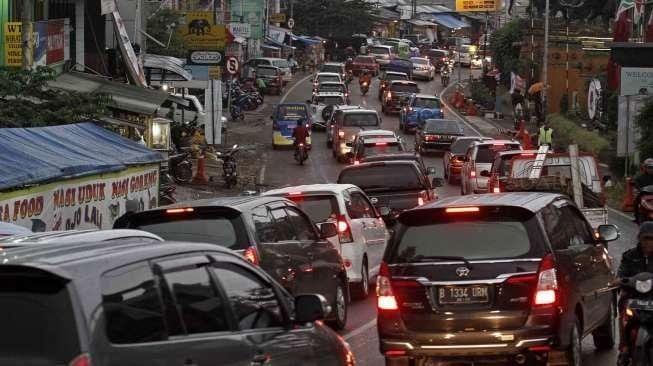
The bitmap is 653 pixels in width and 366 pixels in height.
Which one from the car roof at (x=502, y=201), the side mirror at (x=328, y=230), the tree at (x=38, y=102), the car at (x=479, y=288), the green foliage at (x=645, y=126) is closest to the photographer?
the car at (x=479, y=288)

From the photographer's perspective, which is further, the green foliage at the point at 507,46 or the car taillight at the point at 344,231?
the green foliage at the point at 507,46

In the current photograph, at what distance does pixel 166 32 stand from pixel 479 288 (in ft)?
183

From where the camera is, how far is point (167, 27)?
218 ft

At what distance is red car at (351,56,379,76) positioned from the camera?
316ft

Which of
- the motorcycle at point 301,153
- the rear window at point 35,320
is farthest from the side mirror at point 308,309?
the motorcycle at point 301,153

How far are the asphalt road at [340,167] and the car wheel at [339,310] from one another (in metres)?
0.11

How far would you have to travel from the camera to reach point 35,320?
20.0ft

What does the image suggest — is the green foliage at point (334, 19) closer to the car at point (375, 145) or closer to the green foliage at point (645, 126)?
the car at point (375, 145)

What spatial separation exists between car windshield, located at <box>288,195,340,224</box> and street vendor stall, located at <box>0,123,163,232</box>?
2.49 m

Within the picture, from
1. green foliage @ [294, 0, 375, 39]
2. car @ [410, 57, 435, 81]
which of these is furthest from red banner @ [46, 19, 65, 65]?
green foliage @ [294, 0, 375, 39]

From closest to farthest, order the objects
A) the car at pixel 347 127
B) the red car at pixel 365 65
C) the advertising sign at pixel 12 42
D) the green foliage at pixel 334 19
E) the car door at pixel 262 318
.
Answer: the car door at pixel 262 318 < the advertising sign at pixel 12 42 < the car at pixel 347 127 < the red car at pixel 365 65 < the green foliage at pixel 334 19

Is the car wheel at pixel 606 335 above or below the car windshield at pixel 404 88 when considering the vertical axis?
below

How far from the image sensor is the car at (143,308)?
6082 millimetres

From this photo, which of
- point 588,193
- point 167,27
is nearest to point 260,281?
point 588,193
